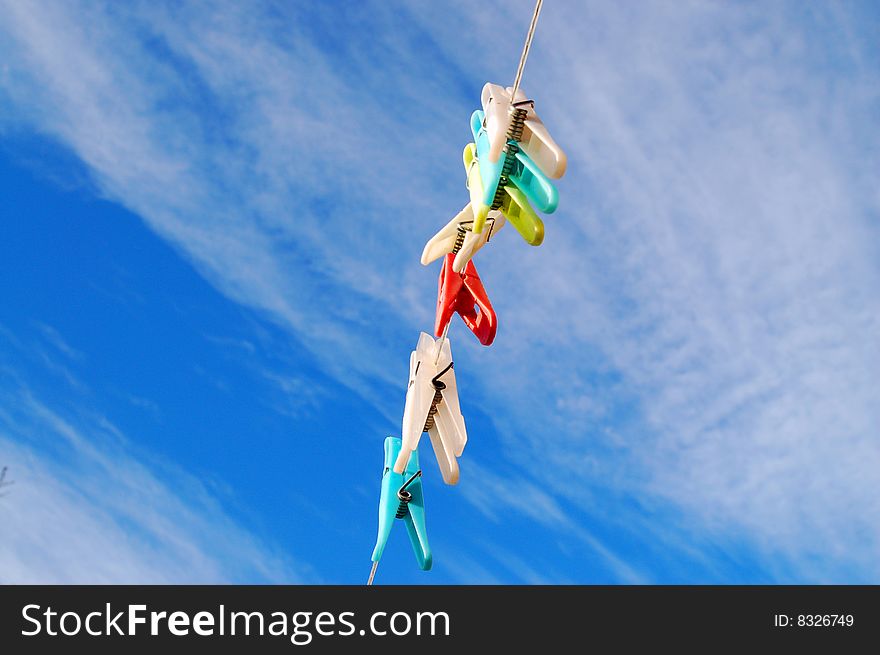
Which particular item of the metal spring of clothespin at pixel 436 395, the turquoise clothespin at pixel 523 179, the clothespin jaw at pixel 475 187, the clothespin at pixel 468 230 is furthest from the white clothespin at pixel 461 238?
the metal spring of clothespin at pixel 436 395

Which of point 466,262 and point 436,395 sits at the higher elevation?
point 466,262

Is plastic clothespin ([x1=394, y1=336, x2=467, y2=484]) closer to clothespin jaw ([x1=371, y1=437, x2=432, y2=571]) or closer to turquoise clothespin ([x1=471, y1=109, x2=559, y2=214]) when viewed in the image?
clothespin jaw ([x1=371, y1=437, x2=432, y2=571])

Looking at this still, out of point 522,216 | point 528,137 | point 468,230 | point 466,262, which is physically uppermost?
point 468,230

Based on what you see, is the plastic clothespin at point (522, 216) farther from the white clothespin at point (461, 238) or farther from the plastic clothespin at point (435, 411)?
the plastic clothespin at point (435, 411)

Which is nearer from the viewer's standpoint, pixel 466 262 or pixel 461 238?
pixel 466 262

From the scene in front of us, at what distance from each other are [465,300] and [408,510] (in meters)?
1.97

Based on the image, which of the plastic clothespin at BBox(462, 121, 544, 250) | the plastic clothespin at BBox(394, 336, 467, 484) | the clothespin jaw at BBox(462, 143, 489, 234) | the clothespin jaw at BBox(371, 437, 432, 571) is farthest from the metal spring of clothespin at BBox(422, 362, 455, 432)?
the plastic clothespin at BBox(462, 121, 544, 250)

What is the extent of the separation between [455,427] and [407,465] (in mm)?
660

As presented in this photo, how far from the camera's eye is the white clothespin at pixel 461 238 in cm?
678

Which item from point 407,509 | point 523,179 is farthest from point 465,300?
point 407,509

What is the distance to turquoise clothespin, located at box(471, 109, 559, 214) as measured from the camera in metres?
5.82

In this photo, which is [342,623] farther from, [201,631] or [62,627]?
[62,627]

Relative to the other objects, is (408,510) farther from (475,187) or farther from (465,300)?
(475,187)

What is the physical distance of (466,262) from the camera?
701 centimetres
